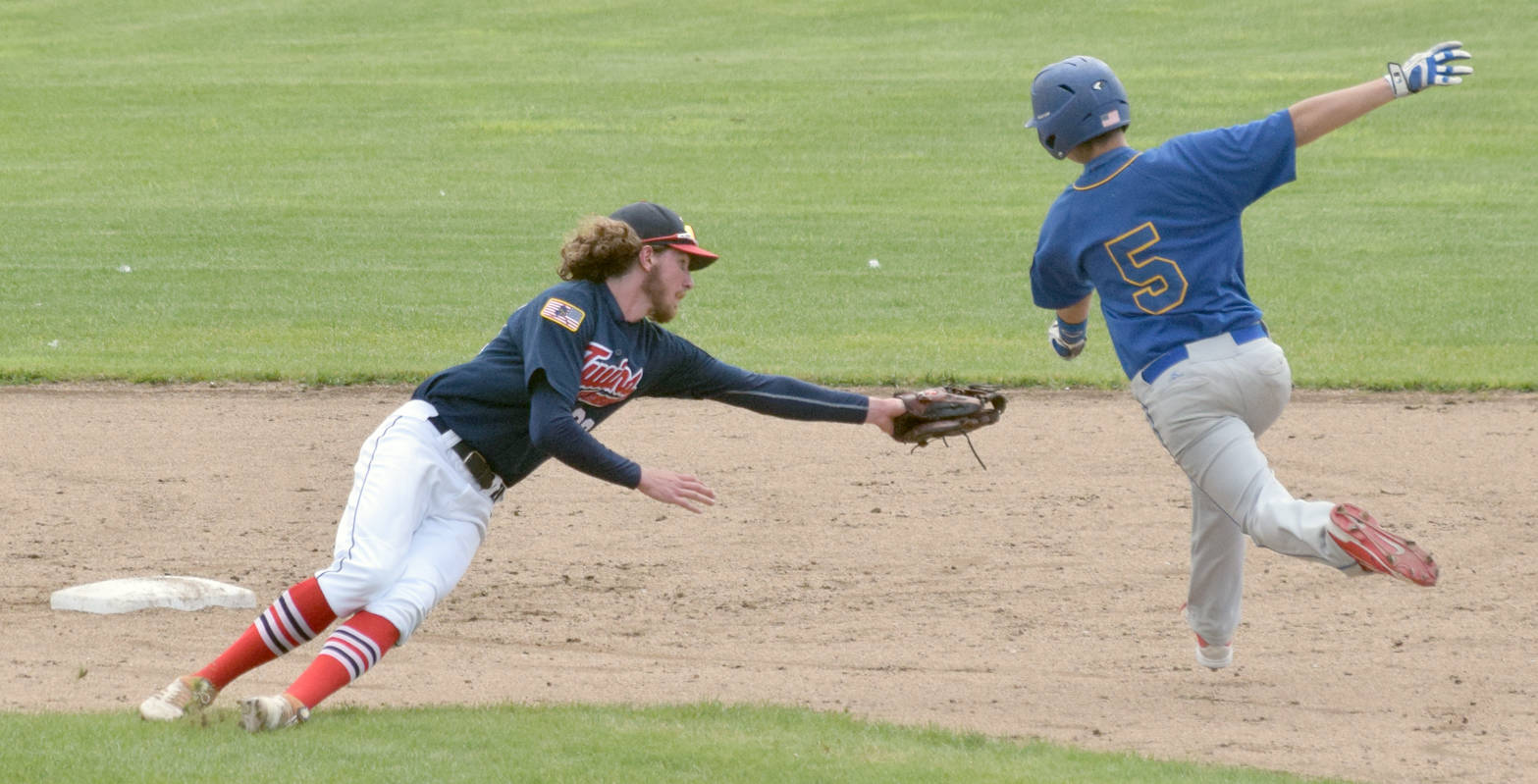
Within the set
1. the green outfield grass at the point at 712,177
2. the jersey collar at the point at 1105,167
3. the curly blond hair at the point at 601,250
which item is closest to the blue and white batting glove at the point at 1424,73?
the jersey collar at the point at 1105,167

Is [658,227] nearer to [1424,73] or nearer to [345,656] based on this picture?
[345,656]

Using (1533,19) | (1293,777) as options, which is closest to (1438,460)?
(1293,777)

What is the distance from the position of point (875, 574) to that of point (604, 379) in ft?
8.61

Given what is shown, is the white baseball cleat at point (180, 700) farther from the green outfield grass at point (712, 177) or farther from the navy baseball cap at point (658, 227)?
the green outfield grass at point (712, 177)

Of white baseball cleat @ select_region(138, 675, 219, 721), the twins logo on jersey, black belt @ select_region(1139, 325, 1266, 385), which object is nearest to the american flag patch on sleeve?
the twins logo on jersey

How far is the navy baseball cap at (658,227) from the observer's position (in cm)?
541

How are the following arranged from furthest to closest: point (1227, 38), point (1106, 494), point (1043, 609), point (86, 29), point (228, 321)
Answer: point (86, 29) < point (1227, 38) < point (228, 321) < point (1106, 494) < point (1043, 609)

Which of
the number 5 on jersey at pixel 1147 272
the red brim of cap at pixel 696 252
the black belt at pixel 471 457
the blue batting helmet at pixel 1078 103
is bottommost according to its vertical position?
the black belt at pixel 471 457

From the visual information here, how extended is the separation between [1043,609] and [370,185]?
12769 millimetres

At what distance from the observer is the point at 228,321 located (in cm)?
1271

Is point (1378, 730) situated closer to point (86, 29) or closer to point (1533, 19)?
point (1533, 19)

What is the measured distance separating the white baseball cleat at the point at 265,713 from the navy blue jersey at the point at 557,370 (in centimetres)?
98

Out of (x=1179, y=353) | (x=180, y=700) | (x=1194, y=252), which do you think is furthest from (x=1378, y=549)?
(x=180, y=700)

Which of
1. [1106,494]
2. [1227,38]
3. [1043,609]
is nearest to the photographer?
A: [1043,609]
